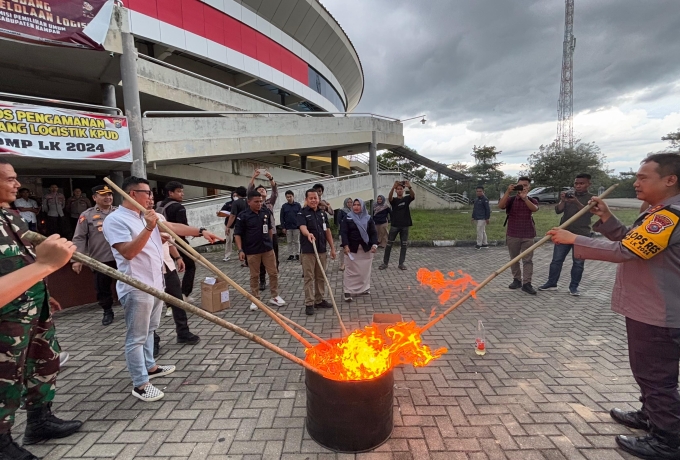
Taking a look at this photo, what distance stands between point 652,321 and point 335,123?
1571cm

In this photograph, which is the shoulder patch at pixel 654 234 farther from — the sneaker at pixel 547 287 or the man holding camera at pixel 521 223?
the sneaker at pixel 547 287

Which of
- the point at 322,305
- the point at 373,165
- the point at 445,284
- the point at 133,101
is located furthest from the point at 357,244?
the point at 373,165

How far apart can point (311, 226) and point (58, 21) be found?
25.9 ft

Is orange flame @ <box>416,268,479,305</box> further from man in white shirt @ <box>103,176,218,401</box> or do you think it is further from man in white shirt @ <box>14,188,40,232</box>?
man in white shirt @ <box>14,188,40,232</box>

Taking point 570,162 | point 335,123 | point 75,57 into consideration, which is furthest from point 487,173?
point 75,57

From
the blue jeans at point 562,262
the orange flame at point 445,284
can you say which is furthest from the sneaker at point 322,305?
the blue jeans at point 562,262

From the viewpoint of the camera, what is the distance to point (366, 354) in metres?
2.70

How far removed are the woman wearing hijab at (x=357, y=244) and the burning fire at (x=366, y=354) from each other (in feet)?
9.81

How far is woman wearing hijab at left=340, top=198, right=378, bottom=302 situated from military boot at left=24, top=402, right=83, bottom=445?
14.0ft

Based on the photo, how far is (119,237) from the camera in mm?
2850

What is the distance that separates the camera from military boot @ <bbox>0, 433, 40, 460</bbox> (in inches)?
89.4

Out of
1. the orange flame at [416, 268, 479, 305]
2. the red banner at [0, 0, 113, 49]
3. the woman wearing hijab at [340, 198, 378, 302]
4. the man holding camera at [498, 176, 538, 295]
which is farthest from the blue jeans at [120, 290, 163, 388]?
the red banner at [0, 0, 113, 49]

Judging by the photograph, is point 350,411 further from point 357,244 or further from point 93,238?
point 93,238

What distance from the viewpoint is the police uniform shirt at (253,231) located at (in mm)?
5637
